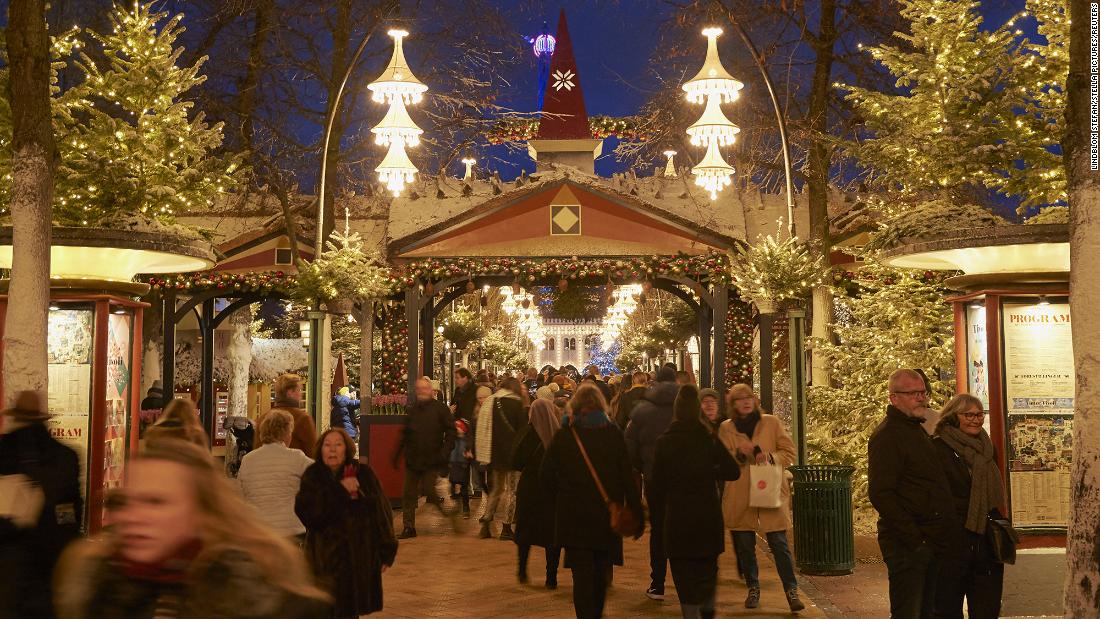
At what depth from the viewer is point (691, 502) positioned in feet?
25.6

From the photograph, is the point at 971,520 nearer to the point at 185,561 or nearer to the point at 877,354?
the point at 185,561

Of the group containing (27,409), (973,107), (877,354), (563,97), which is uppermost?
(563,97)

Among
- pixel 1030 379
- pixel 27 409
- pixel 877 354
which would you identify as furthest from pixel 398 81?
pixel 27 409

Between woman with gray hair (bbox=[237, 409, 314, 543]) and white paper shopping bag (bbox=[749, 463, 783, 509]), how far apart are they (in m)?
3.89

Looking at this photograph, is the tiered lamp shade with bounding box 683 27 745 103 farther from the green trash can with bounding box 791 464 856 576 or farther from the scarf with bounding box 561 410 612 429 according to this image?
the scarf with bounding box 561 410 612 429

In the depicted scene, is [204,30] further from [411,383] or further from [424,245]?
[411,383]

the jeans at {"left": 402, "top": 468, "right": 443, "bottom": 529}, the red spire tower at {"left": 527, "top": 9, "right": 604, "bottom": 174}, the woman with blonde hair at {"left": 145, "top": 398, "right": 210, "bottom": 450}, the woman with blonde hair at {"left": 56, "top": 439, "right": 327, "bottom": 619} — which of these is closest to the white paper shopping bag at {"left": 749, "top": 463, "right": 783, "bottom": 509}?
the woman with blonde hair at {"left": 145, "top": 398, "right": 210, "bottom": 450}

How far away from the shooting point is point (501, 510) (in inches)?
665

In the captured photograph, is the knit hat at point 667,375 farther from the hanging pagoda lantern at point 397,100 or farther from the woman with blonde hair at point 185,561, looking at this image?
the woman with blonde hair at point 185,561

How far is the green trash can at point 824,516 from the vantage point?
1044 cm

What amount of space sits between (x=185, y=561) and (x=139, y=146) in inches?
538

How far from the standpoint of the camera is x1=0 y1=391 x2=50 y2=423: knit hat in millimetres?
6605

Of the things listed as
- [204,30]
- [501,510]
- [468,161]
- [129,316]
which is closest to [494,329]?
[468,161]

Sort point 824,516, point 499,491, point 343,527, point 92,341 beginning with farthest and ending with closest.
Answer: point 499,491 < point 92,341 < point 824,516 < point 343,527
